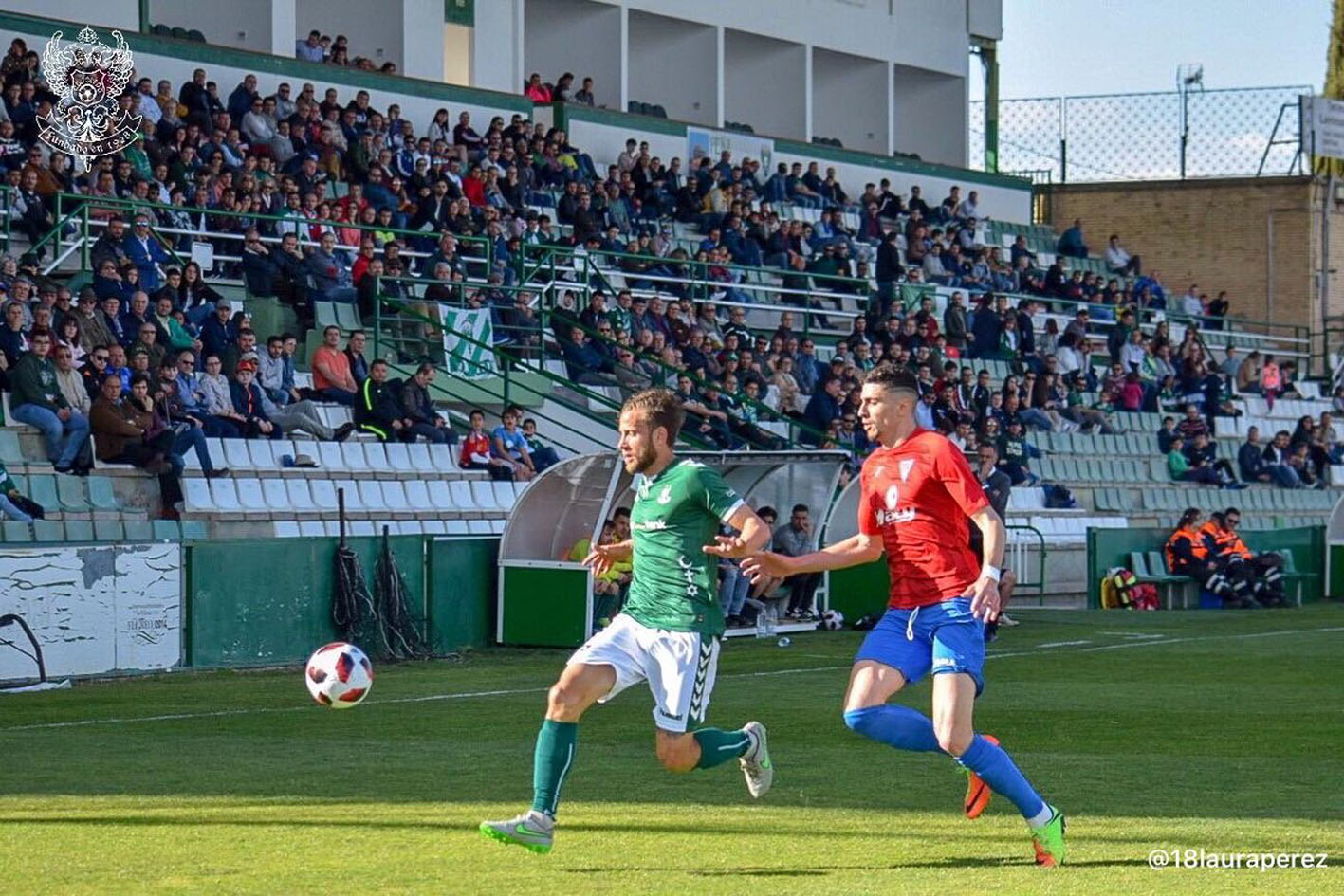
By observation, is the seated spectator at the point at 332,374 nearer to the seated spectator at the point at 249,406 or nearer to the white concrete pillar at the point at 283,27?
the seated spectator at the point at 249,406

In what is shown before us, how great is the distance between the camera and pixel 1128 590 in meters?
28.0

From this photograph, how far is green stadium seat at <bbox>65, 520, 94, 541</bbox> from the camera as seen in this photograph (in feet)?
62.5

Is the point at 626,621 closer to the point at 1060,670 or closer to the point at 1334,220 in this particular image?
the point at 1060,670

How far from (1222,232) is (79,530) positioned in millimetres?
35139

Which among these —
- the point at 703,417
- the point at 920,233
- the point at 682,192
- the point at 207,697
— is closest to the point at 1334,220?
the point at 920,233

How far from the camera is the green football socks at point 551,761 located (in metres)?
8.19

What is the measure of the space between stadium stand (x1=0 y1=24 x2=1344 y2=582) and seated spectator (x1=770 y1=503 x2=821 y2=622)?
3.11m

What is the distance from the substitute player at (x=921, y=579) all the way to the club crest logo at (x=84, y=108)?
18.2m

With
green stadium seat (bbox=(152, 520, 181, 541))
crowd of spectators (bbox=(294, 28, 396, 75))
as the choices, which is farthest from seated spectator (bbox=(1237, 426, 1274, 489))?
green stadium seat (bbox=(152, 520, 181, 541))

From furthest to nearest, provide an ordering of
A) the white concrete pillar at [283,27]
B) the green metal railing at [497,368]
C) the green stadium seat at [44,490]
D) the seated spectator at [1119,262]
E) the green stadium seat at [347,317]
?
the seated spectator at [1119,262] → the white concrete pillar at [283,27] → the green metal railing at [497,368] → the green stadium seat at [347,317] → the green stadium seat at [44,490]

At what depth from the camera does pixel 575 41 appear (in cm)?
4147

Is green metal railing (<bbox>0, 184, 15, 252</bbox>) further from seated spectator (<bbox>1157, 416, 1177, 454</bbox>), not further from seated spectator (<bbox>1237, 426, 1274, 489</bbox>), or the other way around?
seated spectator (<bbox>1237, 426, 1274, 489</bbox>)

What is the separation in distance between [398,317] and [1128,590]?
10.1m

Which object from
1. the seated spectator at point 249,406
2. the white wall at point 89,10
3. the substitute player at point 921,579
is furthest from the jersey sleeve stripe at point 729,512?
the white wall at point 89,10
